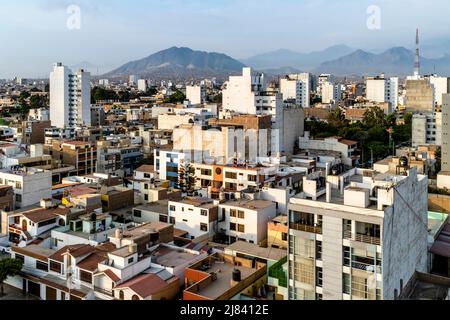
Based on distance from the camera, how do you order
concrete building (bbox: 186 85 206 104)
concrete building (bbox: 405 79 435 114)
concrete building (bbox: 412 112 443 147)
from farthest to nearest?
concrete building (bbox: 186 85 206 104) < concrete building (bbox: 405 79 435 114) < concrete building (bbox: 412 112 443 147)

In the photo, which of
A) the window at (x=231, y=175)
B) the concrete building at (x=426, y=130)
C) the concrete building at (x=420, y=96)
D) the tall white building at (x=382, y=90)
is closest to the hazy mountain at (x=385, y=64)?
the tall white building at (x=382, y=90)

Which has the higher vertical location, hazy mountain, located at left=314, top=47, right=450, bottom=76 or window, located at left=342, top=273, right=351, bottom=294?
hazy mountain, located at left=314, top=47, right=450, bottom=76

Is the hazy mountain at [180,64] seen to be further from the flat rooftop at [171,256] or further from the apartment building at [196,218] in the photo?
the flat rooftop at [171,256]

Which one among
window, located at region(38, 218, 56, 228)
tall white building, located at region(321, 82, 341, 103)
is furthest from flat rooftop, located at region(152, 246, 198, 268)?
tall white building, located at region(321, 82, 341, 103)

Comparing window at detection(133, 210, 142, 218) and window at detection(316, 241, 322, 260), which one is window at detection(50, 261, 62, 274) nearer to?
window at detection(133, 210, 142, 218)
